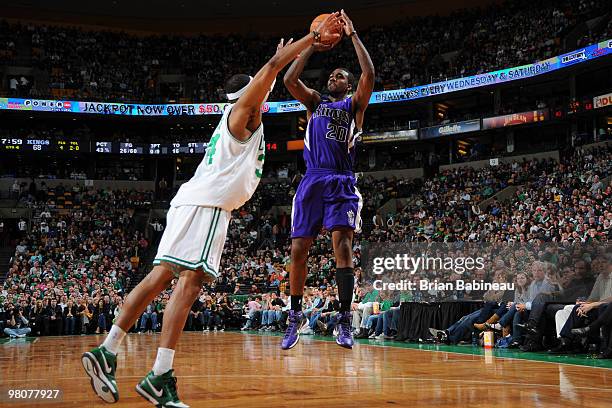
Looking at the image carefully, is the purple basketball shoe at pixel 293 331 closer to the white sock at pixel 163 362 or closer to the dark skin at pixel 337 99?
the dark skin at pixel 337 99

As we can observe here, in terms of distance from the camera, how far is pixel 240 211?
3306cm

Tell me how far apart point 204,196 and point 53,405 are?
184cm

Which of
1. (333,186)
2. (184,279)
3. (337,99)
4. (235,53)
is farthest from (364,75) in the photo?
(235,53)

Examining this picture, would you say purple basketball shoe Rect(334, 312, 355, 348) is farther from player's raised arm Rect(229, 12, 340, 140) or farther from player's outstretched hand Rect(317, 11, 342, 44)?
player's outstretched hand Rect(317, 11, 342, 44)

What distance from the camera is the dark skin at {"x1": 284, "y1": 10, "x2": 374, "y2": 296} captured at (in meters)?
5.87

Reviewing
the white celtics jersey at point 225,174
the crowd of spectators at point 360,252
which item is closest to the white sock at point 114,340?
the white celtics jersey at point 225,174

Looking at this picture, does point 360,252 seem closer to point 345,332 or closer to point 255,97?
point 345,332

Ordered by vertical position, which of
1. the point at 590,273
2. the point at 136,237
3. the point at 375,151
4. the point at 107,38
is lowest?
the point at 590,273

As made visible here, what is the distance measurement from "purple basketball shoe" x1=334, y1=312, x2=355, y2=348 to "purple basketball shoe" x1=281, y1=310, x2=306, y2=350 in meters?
0.38

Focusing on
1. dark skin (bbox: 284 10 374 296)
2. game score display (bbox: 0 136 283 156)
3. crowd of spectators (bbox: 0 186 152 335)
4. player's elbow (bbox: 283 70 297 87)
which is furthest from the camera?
game score display (bbox: 0 136 283 156)

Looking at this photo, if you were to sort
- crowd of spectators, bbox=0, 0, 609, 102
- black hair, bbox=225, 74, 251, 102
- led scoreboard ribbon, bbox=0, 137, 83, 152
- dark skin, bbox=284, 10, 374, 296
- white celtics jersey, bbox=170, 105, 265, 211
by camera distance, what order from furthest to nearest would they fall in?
led scoreboard ribbon, bbox=0, 137, 83, 152, crowd of spectators, bbox=0, 0, 609, 102, dark skin, bbox=284, 10, 374, 296, black hair, bbox=225, 74, 251, 102, white celtics jersey, bbox=170, 105, 265, 211

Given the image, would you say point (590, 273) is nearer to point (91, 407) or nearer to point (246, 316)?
point (91, 407)

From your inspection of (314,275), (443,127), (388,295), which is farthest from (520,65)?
(388,295)

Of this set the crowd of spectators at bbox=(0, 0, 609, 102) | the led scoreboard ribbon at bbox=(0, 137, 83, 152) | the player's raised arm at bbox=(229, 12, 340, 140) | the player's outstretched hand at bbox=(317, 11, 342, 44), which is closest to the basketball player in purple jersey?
the player's outstretched hand at bbox=(317, 11, 342, 44)
